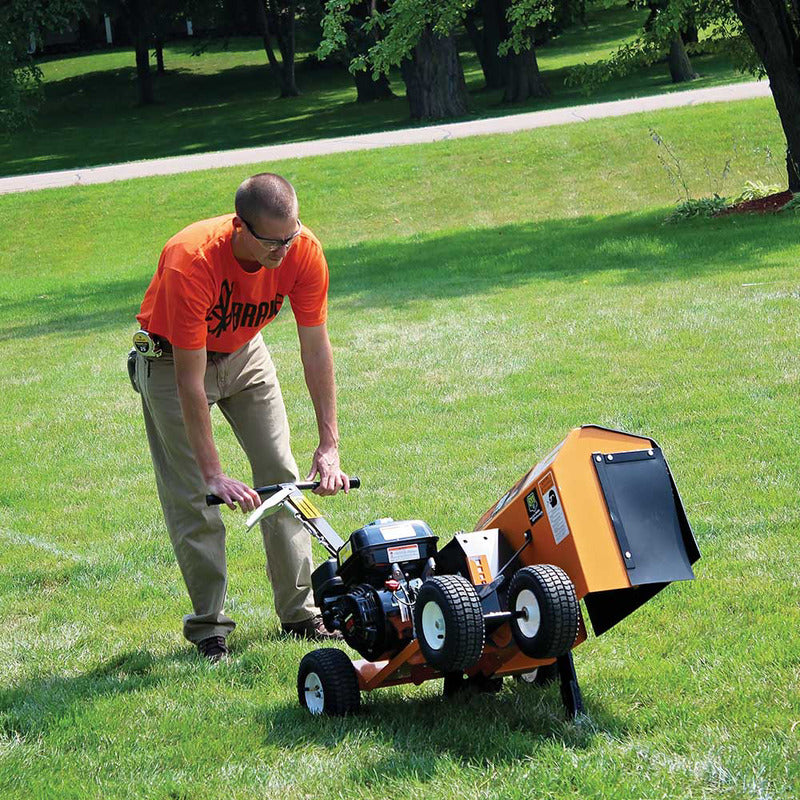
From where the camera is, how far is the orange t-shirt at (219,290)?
432 cm

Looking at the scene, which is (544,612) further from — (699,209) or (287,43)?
(287,43)

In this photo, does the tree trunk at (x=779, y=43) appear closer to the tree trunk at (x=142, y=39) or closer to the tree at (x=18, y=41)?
the tree at (x=18, y=41)

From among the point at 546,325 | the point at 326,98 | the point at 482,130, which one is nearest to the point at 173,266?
the point at 546,325

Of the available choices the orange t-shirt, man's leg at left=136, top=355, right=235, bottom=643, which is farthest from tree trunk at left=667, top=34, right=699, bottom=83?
man's leg at left=136, top=355, right=235, bottom=643

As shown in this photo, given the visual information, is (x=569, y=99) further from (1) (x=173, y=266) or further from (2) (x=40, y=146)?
(1) (x=173, y=266)

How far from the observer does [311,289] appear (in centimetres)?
473

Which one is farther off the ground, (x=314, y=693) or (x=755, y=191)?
(x=755, y=191)

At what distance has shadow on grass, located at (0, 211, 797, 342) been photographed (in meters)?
14.0

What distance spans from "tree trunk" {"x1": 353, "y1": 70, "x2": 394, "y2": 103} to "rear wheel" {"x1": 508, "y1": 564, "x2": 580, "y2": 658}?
42907 mm

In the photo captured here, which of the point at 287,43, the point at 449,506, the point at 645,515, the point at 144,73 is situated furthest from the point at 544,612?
the point at 144,73

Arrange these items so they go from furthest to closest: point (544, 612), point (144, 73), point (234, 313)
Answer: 1. point (144, 73)
2. point (234, 313)
3. point (544, 612)

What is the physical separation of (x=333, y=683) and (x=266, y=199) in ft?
5.62

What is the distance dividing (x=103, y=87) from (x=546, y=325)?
159 ft

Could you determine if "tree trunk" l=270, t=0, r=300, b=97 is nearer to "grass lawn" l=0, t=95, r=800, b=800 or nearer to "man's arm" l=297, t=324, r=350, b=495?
"grass lawn" l=0, t=95, r=800, b=800
